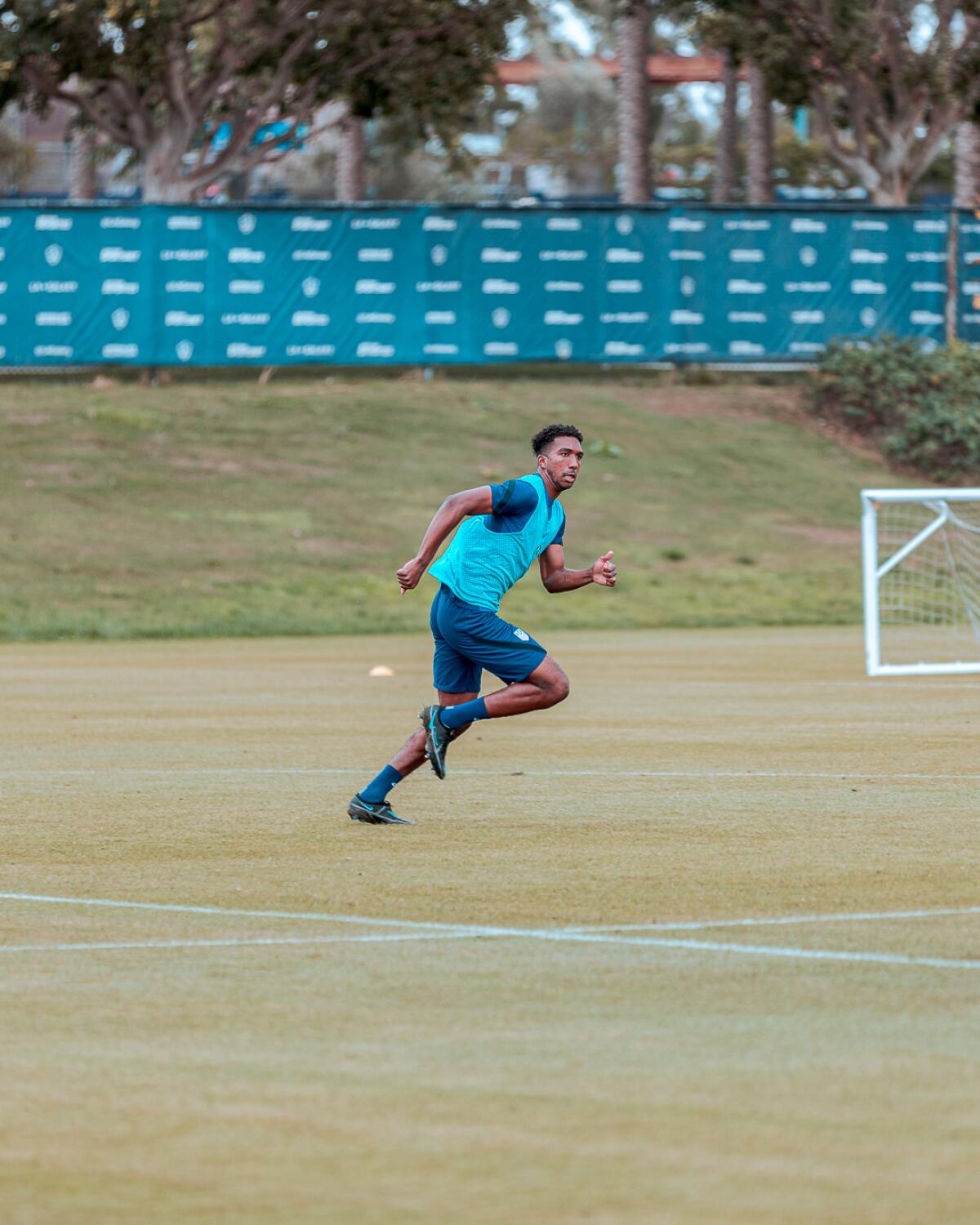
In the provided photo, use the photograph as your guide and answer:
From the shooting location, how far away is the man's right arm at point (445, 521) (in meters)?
10.4

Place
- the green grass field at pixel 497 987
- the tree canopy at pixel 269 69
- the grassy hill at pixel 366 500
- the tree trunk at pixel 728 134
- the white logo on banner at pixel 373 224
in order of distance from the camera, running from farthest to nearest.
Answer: the tree trunk at pixel 728 134, the tree canopy at pixel 269 69, the white logo on banner at pixel 373 224, the grassy hill at pixel 366 500, the green grass field at pixel 497 987

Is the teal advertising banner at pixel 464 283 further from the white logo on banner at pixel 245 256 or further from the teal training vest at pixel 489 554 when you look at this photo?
the teal training vest at pixel 489 554

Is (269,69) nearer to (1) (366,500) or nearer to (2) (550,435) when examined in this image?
(1) (366,500)

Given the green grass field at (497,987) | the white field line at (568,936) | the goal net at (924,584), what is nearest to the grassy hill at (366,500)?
the goal net at (924,584)

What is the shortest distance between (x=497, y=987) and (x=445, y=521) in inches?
164

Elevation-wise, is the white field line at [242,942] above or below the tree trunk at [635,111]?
below

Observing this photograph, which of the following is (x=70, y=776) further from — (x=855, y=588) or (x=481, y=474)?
(x=481, y=474)

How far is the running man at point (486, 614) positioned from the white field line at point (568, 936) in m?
2.51

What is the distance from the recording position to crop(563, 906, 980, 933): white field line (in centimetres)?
779

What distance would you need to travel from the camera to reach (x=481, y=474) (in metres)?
34.6

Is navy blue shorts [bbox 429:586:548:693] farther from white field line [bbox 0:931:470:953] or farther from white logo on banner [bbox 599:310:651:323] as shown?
white logo on banner [bbox 599:310:651:323]

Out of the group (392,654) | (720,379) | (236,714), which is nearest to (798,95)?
(720,379)

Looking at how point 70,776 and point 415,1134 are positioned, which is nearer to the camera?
A: point 415,1134

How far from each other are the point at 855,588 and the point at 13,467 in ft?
39.2
